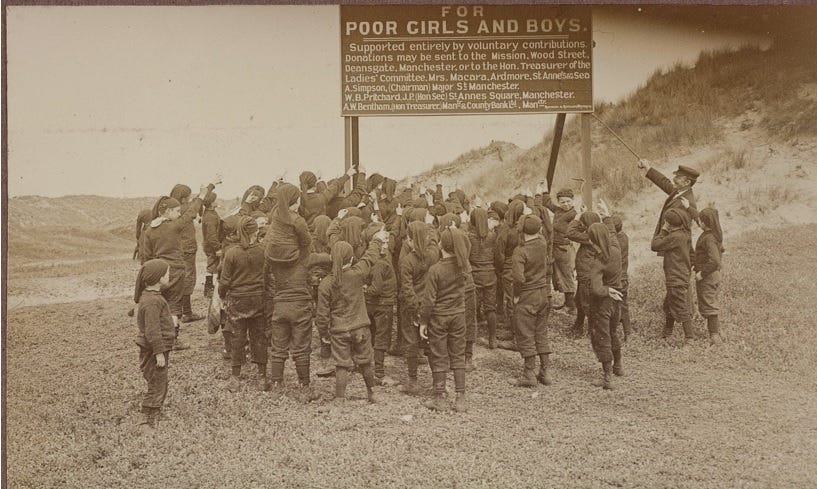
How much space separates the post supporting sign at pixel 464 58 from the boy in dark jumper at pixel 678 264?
2.18 meters

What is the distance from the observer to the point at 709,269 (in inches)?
356

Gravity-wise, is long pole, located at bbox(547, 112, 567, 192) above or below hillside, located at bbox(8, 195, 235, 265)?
above

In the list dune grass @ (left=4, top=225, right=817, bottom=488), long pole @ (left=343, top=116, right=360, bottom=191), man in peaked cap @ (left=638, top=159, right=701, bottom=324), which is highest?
long pole @ (left=343, top=116, right=360, bottom=191)

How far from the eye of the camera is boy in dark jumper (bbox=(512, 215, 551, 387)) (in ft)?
25.5

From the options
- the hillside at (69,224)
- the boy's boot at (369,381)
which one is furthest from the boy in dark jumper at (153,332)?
the hillside at (69,224)

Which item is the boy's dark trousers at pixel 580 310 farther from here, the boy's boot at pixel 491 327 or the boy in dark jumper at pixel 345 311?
the boy in dark jumper at pixel 345 311

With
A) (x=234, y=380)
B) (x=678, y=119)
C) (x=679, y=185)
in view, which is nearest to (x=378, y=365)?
(x=234, y=380)

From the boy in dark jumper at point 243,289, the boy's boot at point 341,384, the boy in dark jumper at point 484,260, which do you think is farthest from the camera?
the boy in dark jumper at point 484,260

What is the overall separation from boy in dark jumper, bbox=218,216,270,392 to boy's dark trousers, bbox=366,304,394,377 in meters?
1.31

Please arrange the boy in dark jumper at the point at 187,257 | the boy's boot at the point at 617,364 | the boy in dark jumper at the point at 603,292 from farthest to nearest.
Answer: the boy in dark jumper at the point at 187,257 < the boy's boot at the point at 617,364 < the boy in dark jumper at the point at 603,292

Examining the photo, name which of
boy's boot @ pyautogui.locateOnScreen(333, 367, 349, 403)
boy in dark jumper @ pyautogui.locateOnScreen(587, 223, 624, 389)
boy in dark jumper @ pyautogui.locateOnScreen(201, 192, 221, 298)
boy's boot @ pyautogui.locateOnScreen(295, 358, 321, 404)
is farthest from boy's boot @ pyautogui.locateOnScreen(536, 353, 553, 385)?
boy in dark jumper @ pyautogui.locateOnScreen(201, 192, 221, 298)

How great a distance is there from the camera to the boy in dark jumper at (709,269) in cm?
902

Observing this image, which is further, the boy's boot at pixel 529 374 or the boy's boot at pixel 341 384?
the boy's boot at pixel 529 374

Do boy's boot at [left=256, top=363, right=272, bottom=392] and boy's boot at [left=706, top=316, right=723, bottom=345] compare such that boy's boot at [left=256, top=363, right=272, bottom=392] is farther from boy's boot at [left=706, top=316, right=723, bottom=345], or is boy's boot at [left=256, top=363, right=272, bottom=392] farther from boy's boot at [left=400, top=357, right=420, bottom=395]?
boy's boot at [left=706, top=316, right=723, bottom=345]
